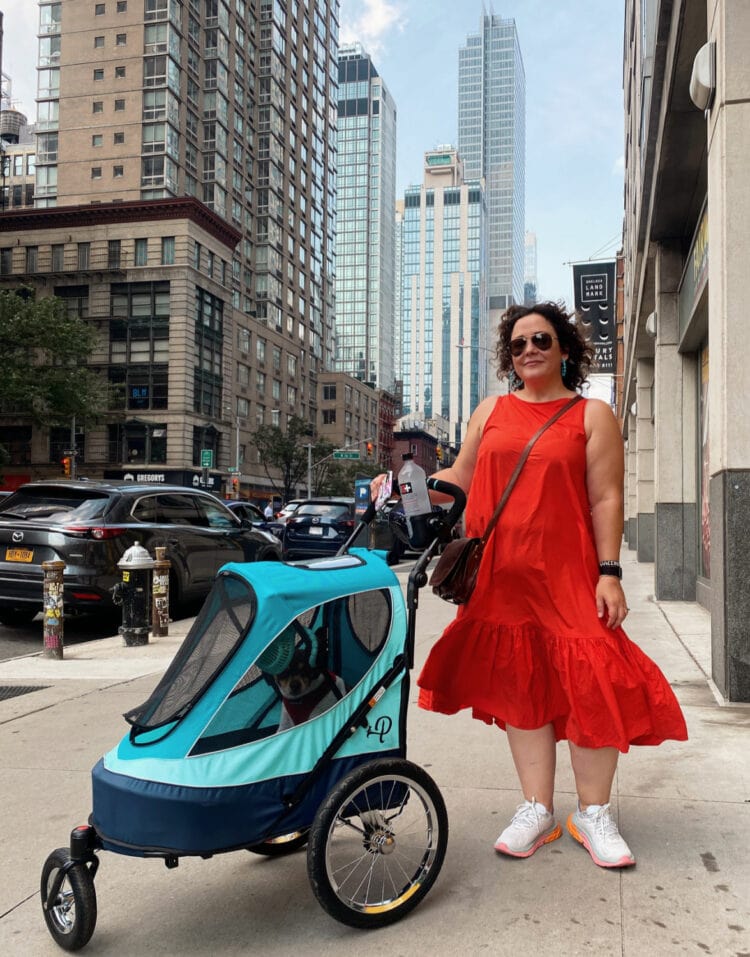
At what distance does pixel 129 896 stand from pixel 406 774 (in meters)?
1.04

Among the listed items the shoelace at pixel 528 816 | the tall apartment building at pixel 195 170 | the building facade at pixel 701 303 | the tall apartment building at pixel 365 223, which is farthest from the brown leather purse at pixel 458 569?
the tall apartment building at pixel 365 223

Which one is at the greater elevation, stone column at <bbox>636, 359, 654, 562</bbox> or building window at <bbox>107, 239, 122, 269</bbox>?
building window at <bbox>107, 239, 122, 269</bbox>

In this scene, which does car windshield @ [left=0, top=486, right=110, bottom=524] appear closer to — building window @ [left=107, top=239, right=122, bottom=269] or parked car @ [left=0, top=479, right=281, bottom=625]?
parked car @ [left=0, top=479, right=281, bottom=625]

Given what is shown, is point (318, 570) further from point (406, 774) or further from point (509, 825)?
point (509, 825)

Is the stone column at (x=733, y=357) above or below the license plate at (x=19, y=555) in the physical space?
above

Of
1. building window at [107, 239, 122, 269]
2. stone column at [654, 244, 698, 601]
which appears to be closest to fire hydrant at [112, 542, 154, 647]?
stone column at [654, 244, 698, 601]

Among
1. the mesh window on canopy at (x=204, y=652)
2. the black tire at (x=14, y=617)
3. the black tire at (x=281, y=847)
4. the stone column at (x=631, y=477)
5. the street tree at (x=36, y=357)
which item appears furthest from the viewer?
the street tree at (x=36, y=357)

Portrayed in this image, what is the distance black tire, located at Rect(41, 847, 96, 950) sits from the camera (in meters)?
2.36

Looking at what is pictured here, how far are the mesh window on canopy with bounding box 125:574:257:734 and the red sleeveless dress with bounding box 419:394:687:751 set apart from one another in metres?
0.84

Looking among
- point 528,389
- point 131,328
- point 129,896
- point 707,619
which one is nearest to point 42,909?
point 129,896

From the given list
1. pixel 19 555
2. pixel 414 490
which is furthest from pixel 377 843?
pixel 19 555

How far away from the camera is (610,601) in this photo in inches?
113

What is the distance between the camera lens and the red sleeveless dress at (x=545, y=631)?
9.36ft

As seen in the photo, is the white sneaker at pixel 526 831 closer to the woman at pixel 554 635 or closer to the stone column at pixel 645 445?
the woman at pixel 554 635
